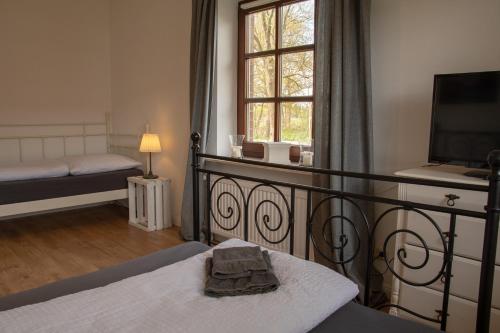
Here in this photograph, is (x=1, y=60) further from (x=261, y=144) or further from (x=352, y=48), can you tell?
(x=352, y=48)

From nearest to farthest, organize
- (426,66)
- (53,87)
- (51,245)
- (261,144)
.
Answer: (426,66) < (261,144) < (51,245) < (53,87)

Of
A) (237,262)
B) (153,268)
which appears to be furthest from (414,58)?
(153,268)

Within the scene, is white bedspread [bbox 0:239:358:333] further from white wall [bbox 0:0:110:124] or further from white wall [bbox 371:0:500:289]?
white wall [bbox 0:0:110:124]

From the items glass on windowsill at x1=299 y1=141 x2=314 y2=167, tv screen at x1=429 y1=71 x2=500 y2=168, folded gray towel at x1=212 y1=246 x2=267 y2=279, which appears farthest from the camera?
glass on windowsill at x1=299 y1=141 x2=314 y2=167

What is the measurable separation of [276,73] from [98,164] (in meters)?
2.04

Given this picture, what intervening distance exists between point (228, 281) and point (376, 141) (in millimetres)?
1520

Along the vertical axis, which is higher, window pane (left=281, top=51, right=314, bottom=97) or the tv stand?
window pane (left=281, top=51, right=314, bottom=97)

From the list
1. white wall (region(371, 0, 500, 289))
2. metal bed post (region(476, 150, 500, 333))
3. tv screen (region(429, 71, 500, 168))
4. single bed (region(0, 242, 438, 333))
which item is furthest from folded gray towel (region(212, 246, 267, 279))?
white wall (region(371, 0, 500, 289))

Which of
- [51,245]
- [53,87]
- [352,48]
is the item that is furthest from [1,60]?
[352,48]

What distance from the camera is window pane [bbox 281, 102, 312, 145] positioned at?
2.94 meters

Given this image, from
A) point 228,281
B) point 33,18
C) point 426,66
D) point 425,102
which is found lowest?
point 228,281

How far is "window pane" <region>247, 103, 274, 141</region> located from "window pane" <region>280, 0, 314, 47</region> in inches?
20.8

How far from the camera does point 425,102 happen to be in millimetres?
2209

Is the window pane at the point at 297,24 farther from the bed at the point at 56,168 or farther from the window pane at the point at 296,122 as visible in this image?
the bed at the point at 56,168
